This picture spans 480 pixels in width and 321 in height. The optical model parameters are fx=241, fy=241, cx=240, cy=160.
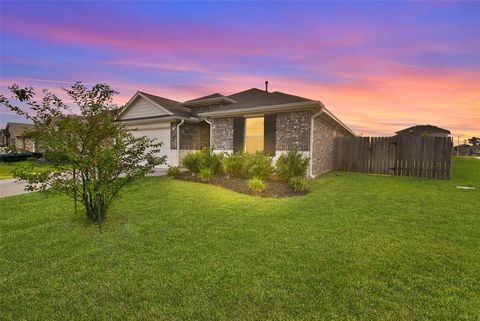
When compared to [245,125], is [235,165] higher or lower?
lower

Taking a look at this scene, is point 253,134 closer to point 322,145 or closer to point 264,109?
point 264,109

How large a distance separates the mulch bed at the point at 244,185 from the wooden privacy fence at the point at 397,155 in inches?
229

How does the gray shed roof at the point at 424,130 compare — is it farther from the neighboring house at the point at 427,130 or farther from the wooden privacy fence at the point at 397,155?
the wooden privacy fence at the point at 397,155

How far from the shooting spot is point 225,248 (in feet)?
11.9

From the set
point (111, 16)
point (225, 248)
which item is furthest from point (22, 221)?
point (111, 16)

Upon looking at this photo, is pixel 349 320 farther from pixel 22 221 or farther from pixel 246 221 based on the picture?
pixel 22 221

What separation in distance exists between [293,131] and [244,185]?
354 cm

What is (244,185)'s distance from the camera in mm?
8930

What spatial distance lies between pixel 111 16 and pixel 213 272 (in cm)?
922

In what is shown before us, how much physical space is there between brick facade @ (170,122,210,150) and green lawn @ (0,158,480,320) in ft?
27.4

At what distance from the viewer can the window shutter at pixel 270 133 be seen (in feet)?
36.1

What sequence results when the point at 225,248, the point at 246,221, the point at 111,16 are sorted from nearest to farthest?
the point at 225,248
the point at 246,221
the point at 111,16

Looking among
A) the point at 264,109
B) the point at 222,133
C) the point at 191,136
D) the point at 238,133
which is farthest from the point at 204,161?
the point at 191,136

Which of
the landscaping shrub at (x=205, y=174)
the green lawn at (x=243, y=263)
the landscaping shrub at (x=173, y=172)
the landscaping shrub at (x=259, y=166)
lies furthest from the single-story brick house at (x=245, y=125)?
the green lawn at (x=243, y=263)
